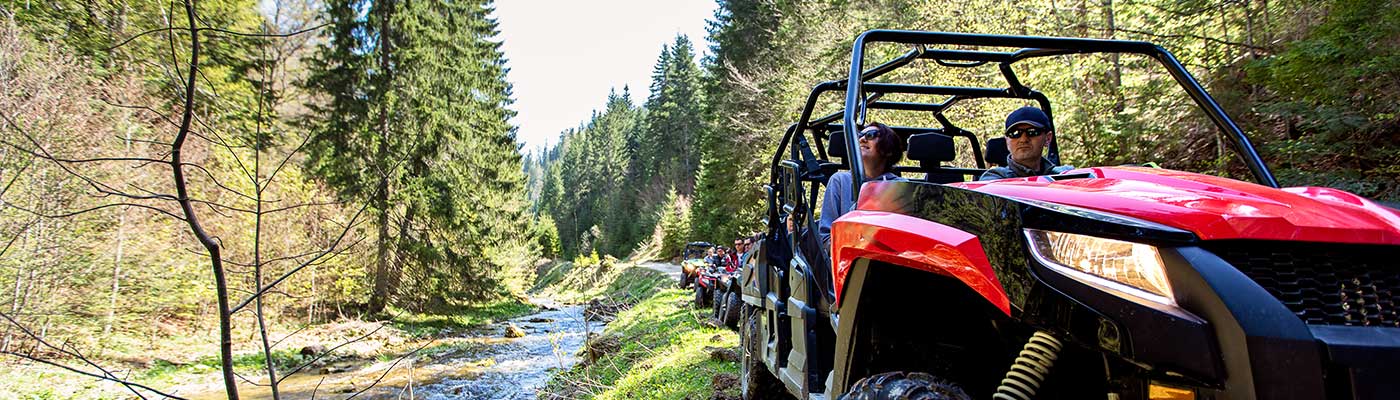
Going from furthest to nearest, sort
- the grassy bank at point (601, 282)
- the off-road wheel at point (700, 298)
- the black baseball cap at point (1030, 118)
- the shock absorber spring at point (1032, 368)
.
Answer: the grassy bank at point (601, 282) → the off-road wheel at point (700, 298) → the black baseball cap at point (1030, 118) → the shock absorber spring at point (1032, 368)

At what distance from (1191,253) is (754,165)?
72.2 ft

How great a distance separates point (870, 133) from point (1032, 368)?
222cm

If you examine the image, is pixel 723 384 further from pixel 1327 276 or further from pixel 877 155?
pixel 1327 276

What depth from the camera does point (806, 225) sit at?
12.4 feet

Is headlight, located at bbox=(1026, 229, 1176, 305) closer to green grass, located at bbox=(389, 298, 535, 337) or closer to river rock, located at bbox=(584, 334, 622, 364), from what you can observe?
river rock, located at bbox=(584, 334, 622, 364)

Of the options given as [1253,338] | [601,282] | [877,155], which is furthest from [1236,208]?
[601,282]

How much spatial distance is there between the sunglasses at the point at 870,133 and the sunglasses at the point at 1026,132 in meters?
0.68

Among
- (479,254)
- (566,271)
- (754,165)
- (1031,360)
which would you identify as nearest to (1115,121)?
(1031,360)

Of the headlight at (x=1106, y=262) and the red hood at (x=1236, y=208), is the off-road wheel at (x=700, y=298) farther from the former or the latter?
the headlight at (x=1106, y=262)

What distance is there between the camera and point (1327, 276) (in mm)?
1282

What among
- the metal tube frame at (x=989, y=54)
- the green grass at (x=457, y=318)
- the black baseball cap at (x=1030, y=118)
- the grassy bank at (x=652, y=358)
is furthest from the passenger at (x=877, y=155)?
the green grass at (x=457, y=318)

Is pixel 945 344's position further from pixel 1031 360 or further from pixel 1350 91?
pixel 1350 91

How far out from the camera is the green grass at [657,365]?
23.4 ft

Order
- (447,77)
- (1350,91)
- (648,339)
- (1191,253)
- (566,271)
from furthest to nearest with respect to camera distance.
Result: (566,271)
(447,77)
(648,339)
(1350,91)
(1191,253)
